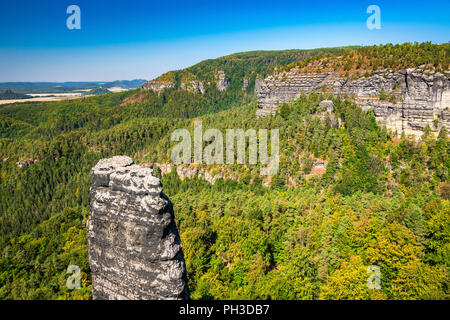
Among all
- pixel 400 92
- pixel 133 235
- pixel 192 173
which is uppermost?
pixel 400 92

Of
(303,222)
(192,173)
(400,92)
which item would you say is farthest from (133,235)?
(400,92)

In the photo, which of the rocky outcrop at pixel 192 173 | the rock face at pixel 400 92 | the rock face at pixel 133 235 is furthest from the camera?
the rocky outcrop at pixel 192 173

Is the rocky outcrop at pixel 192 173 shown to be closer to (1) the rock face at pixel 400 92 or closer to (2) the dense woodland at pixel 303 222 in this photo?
(2) the dense woodland at pixel 303 222

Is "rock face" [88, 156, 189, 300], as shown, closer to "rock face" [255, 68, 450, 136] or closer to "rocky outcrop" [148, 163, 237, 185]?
"rocky outcrop" [148, 163, 237, 185]

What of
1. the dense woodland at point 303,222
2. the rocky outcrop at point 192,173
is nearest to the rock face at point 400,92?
the dense woodland at point 303,222

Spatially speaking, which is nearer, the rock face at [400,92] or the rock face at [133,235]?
the rock face at [133,235]

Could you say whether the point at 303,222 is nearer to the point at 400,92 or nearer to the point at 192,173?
the point at 192,173
